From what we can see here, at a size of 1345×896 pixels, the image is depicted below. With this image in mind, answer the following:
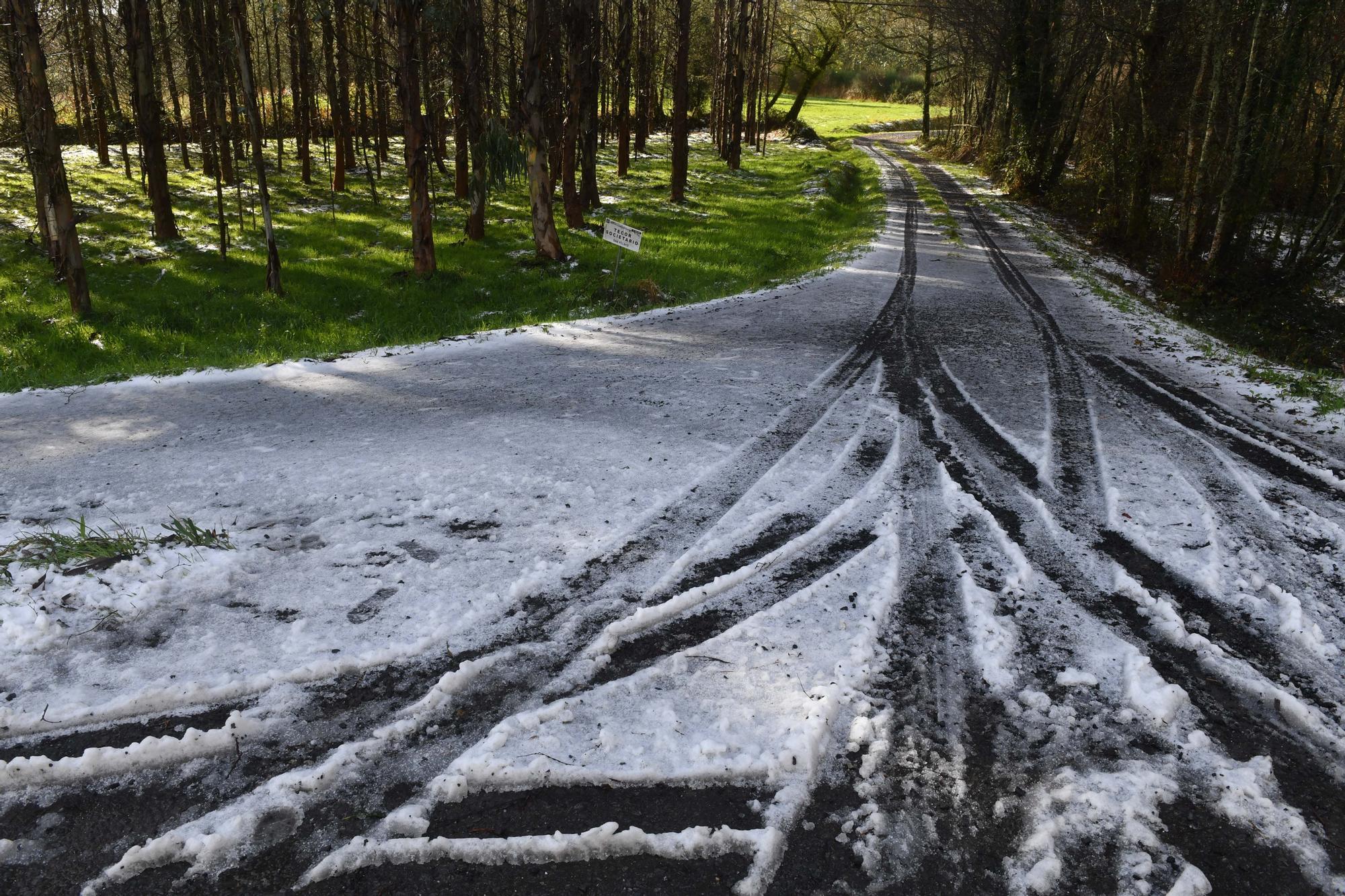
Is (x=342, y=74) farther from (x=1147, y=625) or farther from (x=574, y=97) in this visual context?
(x=1147, y=625)

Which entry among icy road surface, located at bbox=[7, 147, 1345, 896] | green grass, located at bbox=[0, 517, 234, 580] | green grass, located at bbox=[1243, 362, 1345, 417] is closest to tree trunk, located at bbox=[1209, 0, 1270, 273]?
green grass, located at bbox=[1243, 362, 1345, 417]

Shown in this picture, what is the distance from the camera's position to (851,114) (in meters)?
68.9

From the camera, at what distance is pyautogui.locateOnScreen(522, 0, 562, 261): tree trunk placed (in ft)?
43.9

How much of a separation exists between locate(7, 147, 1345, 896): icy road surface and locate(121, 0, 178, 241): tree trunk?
511 inches

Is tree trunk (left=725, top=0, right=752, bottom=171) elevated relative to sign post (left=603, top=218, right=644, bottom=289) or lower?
elevated

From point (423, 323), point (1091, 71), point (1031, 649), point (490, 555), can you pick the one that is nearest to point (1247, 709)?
point (1031, 649)

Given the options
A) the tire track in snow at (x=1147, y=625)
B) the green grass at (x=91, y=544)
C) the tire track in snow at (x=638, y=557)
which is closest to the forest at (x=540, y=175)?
the green grass at (x=91, y=544)

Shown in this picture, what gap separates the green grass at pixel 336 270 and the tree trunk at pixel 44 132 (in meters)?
0.84

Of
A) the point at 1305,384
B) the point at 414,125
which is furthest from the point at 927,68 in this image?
the point at 1305,384

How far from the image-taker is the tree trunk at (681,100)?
19.5 metres

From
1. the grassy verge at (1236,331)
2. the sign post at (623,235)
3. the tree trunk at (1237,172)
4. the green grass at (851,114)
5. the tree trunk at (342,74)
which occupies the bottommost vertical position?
the grassy verge at (1236,331)

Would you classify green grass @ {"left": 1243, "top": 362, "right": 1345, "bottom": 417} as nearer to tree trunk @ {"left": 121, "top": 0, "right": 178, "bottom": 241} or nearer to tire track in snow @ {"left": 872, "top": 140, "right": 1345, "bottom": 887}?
tire track in snow @ {"left": 872, "top": 140, "right": 1345, "bottom": 887}

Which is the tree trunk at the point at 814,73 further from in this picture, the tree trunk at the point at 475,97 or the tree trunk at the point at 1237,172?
the tree trunk at the point at 1237,172

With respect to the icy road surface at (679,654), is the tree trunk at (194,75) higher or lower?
higher
